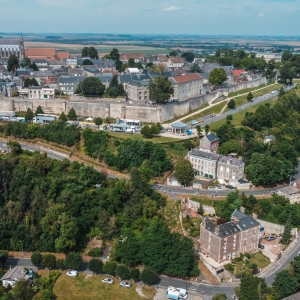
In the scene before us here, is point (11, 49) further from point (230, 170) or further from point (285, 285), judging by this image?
point (285, 285)

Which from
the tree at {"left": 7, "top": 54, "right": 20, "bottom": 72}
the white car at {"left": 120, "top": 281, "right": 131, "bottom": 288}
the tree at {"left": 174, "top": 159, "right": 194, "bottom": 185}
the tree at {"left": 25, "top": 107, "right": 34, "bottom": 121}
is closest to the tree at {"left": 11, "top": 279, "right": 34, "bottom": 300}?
the white car at {"left": 120, "top": 281, "right": 131, "bottom": 288}

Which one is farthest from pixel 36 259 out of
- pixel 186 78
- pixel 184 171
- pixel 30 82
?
pixel 186 78

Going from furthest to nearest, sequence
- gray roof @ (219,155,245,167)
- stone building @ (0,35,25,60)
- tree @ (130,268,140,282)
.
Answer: stone building @ (0,35,25,60)
gray roof @ (219,155,245,167)
tree @ (130,268,140,282)

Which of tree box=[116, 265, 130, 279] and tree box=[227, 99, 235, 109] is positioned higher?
tree box=[227, 99, 235, 109]

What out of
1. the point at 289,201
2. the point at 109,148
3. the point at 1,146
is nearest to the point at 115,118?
the point at 109,148

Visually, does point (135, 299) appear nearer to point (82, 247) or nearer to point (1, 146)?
point (82, 247)

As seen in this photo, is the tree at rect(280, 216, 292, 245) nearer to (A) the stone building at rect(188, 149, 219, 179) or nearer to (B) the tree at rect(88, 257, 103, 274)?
(A) the stone building at rect(188, 149, 219, 179)

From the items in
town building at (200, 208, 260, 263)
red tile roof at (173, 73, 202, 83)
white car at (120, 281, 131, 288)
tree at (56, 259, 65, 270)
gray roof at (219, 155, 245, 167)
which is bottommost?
white car at (120, 281, 131, 288)
